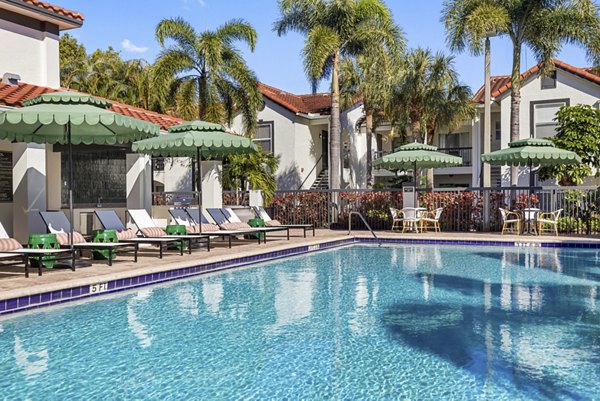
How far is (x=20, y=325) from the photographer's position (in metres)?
6.64

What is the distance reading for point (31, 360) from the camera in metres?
5.38

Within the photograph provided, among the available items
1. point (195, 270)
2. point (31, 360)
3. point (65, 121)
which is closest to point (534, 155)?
point (195, 270)

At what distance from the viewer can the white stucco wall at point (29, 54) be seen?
1357cm

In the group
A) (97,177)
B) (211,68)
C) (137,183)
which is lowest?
(137,183)

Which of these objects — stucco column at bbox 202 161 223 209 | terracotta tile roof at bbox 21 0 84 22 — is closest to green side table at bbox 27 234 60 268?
terracotta tile roof at bbox 21 0 84 22

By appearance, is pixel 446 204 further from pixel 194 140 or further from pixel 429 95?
pixel 194 140

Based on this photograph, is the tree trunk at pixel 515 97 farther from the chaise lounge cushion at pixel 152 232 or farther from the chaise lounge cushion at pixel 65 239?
the chaise lounge cushion at pixel 65 239

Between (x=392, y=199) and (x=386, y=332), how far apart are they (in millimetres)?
13729

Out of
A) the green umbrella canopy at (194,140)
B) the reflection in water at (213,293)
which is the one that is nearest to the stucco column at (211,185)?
the green umbrella canopy at (194,140)

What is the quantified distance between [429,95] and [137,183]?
1643 centimetres

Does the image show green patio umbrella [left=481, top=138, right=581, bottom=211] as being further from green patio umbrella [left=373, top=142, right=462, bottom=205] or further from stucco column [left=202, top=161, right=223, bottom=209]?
stucco column [left=202, top=161, right=223, bottom=209]

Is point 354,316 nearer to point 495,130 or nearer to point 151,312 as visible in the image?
point 151,312

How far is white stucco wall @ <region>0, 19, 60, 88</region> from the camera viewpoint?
534 inches

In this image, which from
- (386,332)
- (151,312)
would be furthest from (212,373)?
(151,312)
